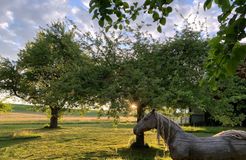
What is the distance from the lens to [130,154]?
18688 mm

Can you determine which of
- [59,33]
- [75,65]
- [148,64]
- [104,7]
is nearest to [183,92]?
[148,64]

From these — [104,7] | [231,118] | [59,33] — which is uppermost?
[59,33]

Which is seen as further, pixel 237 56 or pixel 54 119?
pixel 54 119

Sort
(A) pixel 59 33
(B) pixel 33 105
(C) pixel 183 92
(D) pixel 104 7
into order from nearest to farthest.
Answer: (D) pixel 104 7, (C) pixel 183 92, (A) pixel 59 33, (B) pixel 33 105

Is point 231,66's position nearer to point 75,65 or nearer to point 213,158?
point 213,158

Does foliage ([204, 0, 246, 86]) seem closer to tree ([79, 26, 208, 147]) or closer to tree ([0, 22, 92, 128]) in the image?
tree ([79, 26, 208, 147])

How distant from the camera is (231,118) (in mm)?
20812

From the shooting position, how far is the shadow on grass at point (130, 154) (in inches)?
700

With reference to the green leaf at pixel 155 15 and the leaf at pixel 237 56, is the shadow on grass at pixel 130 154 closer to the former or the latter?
the green leaf at pixel 155 15

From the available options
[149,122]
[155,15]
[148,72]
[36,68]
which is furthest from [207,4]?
[36,68]

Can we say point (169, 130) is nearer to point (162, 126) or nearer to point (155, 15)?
point (162, 126)

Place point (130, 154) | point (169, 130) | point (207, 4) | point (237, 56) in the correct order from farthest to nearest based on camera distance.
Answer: point (130, 154)
point (169, 130)
point (207, 4)
point (237, 56)

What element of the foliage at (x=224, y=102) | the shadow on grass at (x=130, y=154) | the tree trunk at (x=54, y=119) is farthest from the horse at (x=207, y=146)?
the tree trunk at (x=54, y=119)

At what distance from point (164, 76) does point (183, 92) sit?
2376 millimetres
